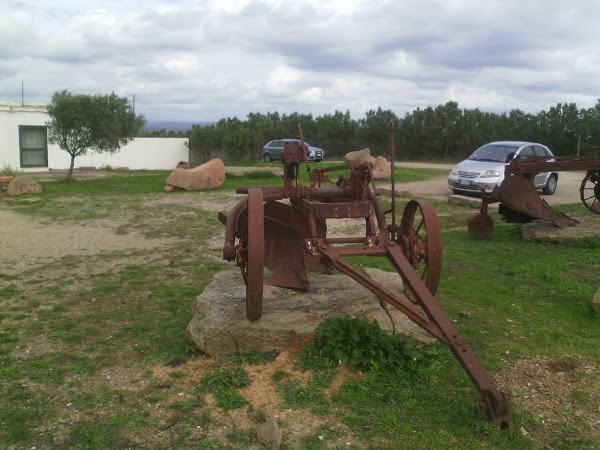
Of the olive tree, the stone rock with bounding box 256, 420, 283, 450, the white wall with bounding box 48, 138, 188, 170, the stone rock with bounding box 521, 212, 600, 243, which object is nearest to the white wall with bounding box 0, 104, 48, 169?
the white wall with bounding box 48, 138, 188, 170

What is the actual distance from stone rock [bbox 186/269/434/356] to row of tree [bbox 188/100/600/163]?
23.5m

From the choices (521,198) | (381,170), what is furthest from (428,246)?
(381,170)

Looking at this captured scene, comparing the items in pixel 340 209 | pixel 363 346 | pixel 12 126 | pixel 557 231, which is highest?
pixel 12 126

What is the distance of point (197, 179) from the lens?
56.7 feet

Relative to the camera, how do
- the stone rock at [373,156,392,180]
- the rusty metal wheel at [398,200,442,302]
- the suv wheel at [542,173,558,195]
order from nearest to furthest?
the rusty metal wheel at [398,200,442,302]
the suv wheel at [542,173,558,195]
the stone rock at [373,156,392,180]

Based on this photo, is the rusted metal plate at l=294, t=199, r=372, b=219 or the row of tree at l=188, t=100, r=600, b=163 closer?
the rusted metal plate at l=294, t=199, r=372, b=219

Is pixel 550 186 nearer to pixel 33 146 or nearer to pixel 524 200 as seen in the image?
pixel 524 200

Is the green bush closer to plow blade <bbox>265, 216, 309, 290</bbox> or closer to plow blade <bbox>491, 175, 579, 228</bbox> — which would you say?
plow blade <bbox>265, 216, 309, 290</bbox>

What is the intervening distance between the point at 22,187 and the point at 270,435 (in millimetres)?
14247

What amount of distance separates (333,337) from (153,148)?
2702 centimetres

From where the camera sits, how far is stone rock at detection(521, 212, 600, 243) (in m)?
9.44

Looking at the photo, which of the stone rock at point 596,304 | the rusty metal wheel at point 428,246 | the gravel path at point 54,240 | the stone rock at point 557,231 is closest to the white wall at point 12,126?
the gravel path at point 54,240

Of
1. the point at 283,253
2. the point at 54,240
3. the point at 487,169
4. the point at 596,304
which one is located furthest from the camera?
the point at 487,169

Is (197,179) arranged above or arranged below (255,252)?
below
